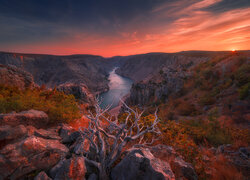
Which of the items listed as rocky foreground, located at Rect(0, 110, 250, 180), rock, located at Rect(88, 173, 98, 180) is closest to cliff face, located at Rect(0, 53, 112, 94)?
rocky foreground, located at Rect(0, 110, 250, 180)

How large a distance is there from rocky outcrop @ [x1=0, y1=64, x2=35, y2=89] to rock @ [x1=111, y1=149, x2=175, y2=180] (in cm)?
1582

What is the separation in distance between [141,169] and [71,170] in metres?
1.62

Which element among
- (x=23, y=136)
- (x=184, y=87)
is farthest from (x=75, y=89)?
(x=23, y=136)

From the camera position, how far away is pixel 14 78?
509 inches

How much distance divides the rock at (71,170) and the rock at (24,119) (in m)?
2.92

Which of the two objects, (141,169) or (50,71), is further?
(50,71)

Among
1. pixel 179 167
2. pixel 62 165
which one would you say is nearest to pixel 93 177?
pixel 62 165

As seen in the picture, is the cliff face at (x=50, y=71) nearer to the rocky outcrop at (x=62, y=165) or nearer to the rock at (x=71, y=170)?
the rocky outcrop at (x=62, y=165)

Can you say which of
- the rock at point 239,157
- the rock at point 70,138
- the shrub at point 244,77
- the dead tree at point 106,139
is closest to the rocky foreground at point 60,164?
the dead tree at point 106,139

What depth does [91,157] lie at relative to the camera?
11.1ft

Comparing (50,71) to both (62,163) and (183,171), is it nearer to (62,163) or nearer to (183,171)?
(62,163)

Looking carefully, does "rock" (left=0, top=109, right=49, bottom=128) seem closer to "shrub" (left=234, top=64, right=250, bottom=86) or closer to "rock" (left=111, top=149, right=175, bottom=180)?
"rock" (left=111, top=149, right=175, bottom=180)

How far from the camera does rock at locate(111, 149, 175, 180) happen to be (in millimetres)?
2436

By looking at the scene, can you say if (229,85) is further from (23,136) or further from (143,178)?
(23,136)
